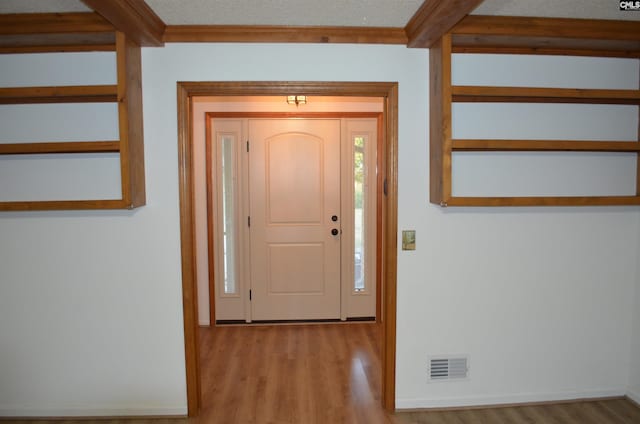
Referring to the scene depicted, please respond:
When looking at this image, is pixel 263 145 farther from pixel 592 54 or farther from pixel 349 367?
pixel 592 54

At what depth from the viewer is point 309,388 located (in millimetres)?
2738

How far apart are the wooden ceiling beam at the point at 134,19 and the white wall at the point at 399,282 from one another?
133mm

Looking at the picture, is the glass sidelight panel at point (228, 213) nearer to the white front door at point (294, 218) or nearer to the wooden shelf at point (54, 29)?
the white front door at point (294, 218)

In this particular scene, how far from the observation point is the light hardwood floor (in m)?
2.38

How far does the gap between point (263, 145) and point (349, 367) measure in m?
2.14

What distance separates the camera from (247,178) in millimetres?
3818

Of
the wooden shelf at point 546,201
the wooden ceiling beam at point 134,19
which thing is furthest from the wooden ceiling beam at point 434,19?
the wooden ceiling beam at point 134,19

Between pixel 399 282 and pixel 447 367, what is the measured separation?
0.63 m

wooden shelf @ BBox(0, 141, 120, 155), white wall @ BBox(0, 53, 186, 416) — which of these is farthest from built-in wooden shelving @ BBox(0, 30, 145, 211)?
white wall @ BBox(0, 53, 186, 416)

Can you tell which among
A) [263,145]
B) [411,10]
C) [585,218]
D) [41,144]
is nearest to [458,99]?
[411,10]

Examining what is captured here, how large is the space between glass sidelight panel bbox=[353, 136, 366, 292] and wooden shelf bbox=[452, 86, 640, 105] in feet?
5.30

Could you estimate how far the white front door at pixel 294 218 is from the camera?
12.5 ft

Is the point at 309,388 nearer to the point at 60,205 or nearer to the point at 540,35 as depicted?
the point at 60,205

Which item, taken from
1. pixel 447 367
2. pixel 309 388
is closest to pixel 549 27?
pixel 447 367
